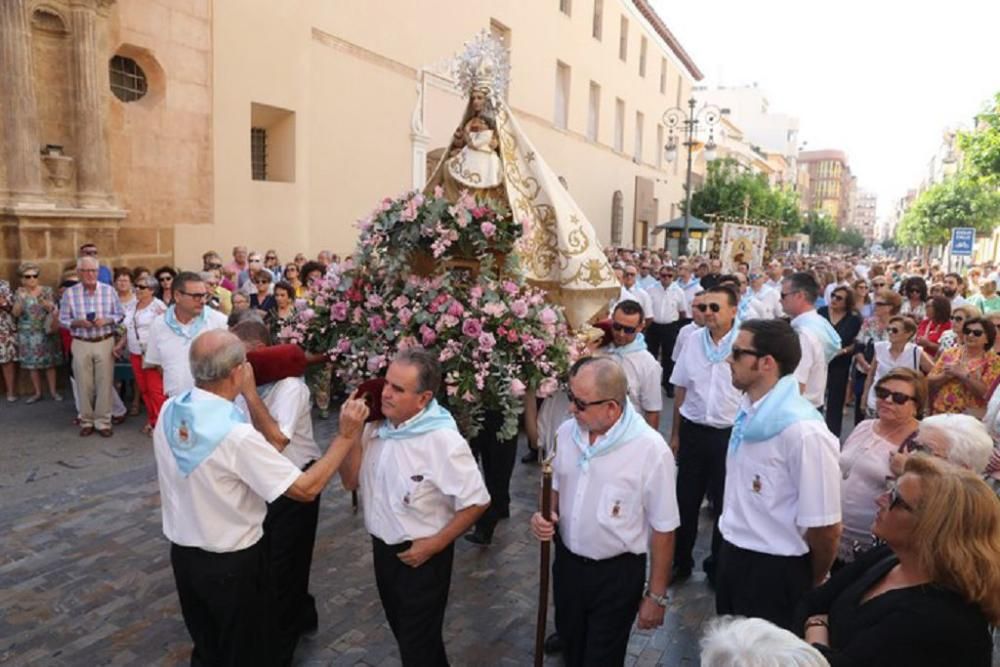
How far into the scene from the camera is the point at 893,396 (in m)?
3.77

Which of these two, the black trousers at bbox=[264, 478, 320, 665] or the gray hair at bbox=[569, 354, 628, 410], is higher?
the gray hair at bbox=[569, 354, 628, 410]

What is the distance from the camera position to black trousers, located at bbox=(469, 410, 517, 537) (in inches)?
211

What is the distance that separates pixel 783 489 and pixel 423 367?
1.63m

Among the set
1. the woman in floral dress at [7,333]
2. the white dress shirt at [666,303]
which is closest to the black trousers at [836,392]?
the white dress shirt at [666,303]

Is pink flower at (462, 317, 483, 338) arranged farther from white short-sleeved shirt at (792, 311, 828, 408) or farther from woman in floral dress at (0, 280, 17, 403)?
woman in floral dress at (0, 280, 17, 403)

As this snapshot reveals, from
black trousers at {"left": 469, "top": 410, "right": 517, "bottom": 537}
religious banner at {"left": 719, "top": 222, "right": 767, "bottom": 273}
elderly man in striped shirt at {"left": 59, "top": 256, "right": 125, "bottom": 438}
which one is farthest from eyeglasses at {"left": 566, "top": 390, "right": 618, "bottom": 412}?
religious banner at {"left": 719, "top": 222, "right": 767, "bottom": 273}

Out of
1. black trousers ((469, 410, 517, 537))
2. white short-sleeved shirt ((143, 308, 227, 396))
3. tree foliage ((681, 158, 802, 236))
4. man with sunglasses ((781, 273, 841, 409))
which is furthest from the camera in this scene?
tree foliage ((681, 158, 802, 236))

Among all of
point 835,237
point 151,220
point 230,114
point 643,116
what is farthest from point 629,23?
point 835,237

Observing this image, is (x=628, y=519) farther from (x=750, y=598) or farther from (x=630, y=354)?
(x=630, y=354)

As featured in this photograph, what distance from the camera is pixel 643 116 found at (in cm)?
3178

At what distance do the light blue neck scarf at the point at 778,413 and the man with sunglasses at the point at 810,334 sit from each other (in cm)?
239

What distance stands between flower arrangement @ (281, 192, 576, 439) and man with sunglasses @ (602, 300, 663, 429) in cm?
74

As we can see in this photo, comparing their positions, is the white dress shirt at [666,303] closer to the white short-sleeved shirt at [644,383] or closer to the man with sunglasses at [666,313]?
the man with sunglasses at [666,313]

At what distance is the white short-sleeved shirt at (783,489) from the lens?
3.01 meters
